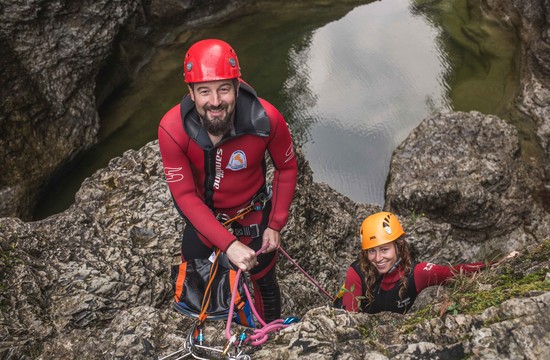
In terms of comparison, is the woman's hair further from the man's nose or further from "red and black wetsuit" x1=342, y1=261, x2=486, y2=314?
the man's nose

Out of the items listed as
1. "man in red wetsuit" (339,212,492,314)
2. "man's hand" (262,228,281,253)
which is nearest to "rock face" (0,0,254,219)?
"man's hand" (262,228,281,253)

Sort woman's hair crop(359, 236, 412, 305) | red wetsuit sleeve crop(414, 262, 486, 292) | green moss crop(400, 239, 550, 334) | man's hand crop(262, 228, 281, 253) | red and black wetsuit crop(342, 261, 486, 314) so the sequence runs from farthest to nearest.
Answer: woman's hair crop(359, 236, 412, 305), red and black wetsuit crop(342, 261, 486, 314), red wetsuit sleeve crop(414, 262, 486, 292), man's hand crop(262, 228, 281, 253), green moss crop(400, 239, 550, 334)

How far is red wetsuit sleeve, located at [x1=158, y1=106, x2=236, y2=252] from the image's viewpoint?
3883mm

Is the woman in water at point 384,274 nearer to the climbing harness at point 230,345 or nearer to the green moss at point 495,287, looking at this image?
the green moss at point 495,287

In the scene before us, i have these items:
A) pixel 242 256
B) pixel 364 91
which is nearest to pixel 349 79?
pixel 364 91

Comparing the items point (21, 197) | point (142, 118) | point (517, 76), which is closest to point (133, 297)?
Result: point (21, 197)

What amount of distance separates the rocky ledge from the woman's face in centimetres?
48

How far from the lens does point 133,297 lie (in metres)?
5.03

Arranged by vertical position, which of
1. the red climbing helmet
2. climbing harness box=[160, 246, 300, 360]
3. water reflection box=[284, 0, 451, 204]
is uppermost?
the red climbing helmet

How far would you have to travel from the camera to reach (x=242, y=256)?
3643 millimetres

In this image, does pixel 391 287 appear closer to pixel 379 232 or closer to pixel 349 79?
pixel 379 232

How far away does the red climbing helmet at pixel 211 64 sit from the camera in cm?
353

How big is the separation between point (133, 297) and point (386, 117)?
330 inches

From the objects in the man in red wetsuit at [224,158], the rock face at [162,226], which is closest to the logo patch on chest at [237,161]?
the man in red wetsuit at [224,158]
